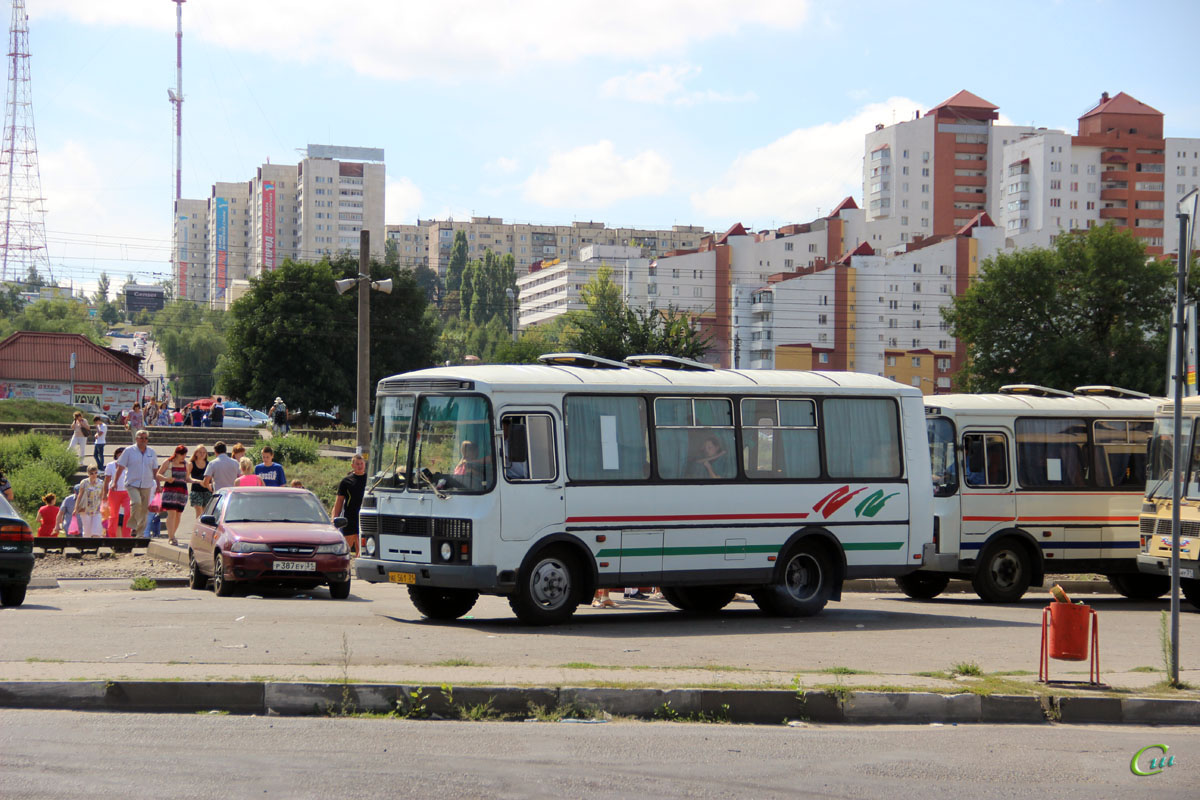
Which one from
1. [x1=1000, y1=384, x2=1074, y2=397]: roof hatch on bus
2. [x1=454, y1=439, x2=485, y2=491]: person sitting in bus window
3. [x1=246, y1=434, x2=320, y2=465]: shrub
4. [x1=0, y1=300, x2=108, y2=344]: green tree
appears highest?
[x1=0, y1=300, x2=108, y2=344]: green tree

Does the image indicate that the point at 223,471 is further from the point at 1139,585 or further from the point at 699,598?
the point at 1139,585

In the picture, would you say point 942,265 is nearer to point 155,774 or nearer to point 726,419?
point 726,419

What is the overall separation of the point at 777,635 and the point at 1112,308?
59.2 metres

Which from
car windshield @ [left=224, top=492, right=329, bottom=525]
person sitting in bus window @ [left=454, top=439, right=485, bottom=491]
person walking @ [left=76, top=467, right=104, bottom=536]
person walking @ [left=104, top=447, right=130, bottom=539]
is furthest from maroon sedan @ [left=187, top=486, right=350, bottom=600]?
person walking @ [left=104, top=447, right=130, bottom=539]

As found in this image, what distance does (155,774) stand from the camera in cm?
680

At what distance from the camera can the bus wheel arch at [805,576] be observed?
50.9ft

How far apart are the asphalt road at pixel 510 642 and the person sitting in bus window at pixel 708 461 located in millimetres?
1708

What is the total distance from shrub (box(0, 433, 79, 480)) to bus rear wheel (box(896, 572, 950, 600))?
938 inches

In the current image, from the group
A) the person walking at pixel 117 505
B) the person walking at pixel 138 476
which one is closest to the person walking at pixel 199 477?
the person walking at pixel 138 476

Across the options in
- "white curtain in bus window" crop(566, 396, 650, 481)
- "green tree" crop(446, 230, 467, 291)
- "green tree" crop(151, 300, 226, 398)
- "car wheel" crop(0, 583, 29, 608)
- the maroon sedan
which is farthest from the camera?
"green tree" crop(446, 230, 467, 291)

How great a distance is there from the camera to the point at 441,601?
14.7 meters

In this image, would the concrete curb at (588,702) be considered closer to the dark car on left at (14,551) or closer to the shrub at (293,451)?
the dark car on left at (14,551)

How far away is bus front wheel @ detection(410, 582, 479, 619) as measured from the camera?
47.9ft

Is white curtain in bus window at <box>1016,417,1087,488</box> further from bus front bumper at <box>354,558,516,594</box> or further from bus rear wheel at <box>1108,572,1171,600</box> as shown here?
bus front bumper at <box>354,558,516,594</box>
